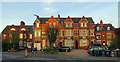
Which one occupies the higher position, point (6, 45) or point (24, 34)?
point (24, 34)

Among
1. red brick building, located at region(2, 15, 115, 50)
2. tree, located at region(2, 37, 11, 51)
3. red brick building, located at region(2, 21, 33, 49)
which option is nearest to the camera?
tree, located at region(2, 37, 11, 51)

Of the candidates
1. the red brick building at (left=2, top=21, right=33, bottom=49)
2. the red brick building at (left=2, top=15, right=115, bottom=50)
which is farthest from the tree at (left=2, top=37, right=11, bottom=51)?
the red brick building at (left=2, top=15, right=115, bottom=50)

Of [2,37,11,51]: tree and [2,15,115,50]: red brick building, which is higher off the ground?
[2,15,115,50]: red brick building

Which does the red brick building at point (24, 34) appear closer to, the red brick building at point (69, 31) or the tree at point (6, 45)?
the red brick building at point (69, 31)

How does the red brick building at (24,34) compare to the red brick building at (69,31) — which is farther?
the red brick building at (24,34)

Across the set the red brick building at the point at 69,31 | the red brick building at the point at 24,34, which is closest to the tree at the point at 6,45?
the red brick building at the point at 24,34

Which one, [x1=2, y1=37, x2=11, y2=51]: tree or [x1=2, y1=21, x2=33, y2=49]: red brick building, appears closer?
[x1=2, y1=37, x2=11, y2=51]: tree

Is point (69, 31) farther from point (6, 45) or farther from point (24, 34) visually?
point (6, 45)

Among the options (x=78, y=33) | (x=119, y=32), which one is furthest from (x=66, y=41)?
(x=119, y=32)

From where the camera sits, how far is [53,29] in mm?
33625

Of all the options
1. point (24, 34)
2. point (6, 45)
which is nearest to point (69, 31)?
point (24, 34)

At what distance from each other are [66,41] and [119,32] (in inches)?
796

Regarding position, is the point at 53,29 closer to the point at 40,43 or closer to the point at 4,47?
the point at 40,43

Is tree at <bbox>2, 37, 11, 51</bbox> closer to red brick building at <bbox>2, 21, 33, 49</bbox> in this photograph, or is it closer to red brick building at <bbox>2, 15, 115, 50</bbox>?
red brick building at <bbox>2, 21, 33, 49</bbox>
